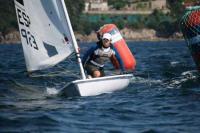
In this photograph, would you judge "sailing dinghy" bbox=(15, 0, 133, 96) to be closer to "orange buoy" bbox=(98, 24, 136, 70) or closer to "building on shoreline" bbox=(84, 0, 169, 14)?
"orange buoy" bbox=(98, 24, 136, 70)

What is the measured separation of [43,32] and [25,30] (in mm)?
642

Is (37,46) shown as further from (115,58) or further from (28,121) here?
(28,121)

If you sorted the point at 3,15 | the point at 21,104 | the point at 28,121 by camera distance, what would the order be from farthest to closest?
the point at 3,15, the point at 21,104, the point at 28,121

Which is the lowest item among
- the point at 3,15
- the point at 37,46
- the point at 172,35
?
the point at 172,35

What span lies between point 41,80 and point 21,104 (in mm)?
7891

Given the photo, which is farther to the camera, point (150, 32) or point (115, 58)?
point (150, 32)

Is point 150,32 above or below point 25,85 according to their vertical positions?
below

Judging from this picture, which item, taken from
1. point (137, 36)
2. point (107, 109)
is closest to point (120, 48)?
point (107, 109)

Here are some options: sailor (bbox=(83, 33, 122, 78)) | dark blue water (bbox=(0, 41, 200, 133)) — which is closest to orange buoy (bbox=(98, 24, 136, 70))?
dark blue water (bbox=(0, 41, 200, 133))

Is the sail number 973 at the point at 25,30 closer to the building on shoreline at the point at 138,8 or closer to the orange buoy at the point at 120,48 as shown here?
the orange buoy at the point at 120,48

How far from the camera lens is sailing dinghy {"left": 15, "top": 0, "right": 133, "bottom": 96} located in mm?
20406

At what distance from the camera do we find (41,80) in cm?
2583

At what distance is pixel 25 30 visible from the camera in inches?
845

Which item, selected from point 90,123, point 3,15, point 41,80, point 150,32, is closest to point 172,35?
point 150,32
